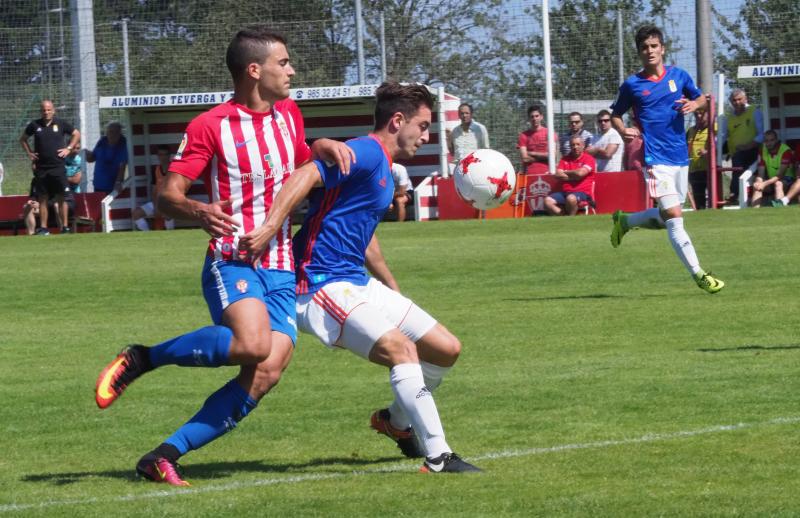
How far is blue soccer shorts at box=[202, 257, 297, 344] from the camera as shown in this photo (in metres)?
6.20

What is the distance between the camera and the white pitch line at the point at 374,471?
579cm

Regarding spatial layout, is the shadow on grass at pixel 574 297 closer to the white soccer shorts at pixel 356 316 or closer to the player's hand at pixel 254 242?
the white soccer shorts at pixel 356 316

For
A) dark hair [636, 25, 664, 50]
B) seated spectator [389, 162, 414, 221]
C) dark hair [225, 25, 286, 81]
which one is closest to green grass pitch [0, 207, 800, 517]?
dark hair [225, 25, 286, 81]

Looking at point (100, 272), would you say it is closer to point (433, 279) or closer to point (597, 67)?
point (433, 279)

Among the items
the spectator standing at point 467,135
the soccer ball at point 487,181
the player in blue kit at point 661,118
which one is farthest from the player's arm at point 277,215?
the spectator standing at point 467,135

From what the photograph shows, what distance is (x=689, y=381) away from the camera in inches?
332

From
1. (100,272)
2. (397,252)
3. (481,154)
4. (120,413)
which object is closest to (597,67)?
(397,252)

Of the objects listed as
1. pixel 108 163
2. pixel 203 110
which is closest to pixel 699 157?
pixel 203 110

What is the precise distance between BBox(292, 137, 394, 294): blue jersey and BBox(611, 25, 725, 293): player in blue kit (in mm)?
7009

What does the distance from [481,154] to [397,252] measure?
29.7 ft

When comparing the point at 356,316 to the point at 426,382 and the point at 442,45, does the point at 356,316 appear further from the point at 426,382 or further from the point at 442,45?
the point at 442,45

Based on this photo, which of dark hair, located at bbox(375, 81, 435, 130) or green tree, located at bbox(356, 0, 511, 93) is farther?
green tree, located at bbox(356, 0, 511, 93)

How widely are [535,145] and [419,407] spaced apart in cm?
1946

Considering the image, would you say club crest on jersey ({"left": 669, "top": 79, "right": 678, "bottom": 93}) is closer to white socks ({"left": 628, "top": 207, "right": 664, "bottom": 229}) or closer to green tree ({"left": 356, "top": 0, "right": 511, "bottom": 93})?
white socks ({"left": 628, "top": 207, "right": 664, "bottom": 229})
